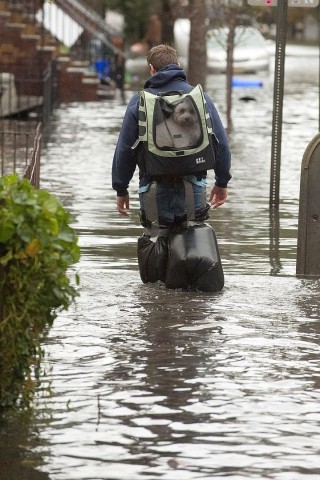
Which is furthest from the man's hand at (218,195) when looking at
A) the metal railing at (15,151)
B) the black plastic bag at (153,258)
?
the metal railing at (15,151)

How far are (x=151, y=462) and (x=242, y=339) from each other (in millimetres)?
2175

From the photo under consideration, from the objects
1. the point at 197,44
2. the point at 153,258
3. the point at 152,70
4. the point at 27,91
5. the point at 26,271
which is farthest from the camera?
the point at 197,44

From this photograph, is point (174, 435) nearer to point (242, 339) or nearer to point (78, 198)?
point (242, 339)

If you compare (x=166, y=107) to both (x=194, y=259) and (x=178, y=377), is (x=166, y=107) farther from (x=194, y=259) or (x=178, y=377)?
(x=178, y=377)

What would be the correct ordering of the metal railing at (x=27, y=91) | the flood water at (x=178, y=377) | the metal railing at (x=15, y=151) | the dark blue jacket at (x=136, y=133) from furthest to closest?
the metal railing at (x=27, y=91), the metal railing at (x=15, y=151), the dark blue jacket at (x=136, y=133), the flood water at (x=178, y=377)

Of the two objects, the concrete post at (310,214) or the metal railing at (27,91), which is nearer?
the concrete post at (310,214)

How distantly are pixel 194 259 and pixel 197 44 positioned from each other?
21.3m

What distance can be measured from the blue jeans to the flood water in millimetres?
496

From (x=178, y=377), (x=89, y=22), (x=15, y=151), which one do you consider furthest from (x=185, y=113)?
(x=89, y=22)

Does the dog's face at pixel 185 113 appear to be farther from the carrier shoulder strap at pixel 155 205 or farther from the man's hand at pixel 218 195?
the man's hand at pixel 218 195

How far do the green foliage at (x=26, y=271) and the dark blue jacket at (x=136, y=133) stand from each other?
2966 mm

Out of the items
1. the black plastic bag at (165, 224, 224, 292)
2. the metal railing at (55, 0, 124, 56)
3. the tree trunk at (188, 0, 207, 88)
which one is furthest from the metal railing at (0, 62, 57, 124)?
the black plastic bag at (165, 224, 224, 292)

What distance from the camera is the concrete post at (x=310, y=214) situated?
10.2 m

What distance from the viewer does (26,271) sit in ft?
19.7
